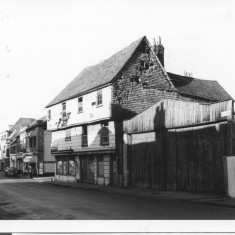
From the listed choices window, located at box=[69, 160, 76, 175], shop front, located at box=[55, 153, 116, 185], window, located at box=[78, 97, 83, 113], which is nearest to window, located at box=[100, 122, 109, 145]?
shop front, located at box=[55, 153, 116, 185]

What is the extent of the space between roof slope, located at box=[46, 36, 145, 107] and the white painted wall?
23.6 inches

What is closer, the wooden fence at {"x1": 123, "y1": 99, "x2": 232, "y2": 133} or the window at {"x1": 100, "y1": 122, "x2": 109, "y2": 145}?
the wooden fence at {"x1": 123, "y1": 99, "x2": 232, "y2": 133}

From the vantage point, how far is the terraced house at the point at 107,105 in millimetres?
26641

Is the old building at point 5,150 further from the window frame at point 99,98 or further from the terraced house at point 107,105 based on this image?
the window frame at point 99,98

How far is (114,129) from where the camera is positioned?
1035 inches

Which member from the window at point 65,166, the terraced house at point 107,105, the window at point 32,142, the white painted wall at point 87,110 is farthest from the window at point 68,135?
the window at point 32,142

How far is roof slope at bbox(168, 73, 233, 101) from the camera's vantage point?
3532 cm

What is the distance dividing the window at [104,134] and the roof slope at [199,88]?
9501 millimetres

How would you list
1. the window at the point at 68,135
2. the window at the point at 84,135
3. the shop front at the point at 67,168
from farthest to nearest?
the window at the point at 68,135 → the shop front at the point at 67,168 → the window at the point at 84,135

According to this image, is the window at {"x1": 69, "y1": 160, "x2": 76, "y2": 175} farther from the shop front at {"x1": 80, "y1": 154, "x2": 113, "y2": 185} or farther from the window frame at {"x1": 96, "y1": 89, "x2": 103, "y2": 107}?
the window frame at {"x1": 96, "y1": 89, "x2": 103, "y2": 107}

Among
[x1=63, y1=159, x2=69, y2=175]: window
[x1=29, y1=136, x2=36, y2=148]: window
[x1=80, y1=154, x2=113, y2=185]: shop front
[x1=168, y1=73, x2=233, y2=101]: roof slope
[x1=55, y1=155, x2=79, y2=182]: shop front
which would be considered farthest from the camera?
[x1=29, y1=136, x2=36, y2=148]: window

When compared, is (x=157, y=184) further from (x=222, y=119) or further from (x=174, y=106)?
(x=222, y=119)

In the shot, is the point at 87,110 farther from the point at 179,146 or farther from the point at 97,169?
the point at 179,146

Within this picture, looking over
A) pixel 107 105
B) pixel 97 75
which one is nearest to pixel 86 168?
pixel 107 105
